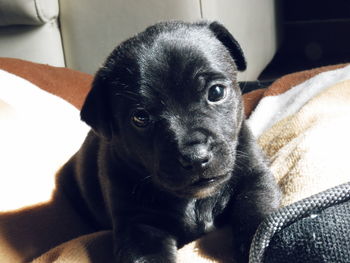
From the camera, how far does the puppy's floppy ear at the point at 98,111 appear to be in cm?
146

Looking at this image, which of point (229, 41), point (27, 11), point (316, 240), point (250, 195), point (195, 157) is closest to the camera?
point (316, 240)

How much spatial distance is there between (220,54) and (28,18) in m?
1.74

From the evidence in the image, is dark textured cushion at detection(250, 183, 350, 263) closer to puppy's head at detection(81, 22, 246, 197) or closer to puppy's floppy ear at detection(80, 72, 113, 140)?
puppy's head at detection(81, 22, 246, 197)

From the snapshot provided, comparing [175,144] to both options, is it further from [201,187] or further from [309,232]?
[309,232]

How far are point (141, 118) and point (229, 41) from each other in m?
0.39

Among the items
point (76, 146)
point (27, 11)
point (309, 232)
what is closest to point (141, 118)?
point (309, 232)

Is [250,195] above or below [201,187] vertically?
below

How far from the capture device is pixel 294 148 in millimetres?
1629

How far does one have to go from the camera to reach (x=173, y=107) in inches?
50.9

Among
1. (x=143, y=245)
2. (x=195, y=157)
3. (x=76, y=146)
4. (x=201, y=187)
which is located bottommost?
(x=76, y=146)

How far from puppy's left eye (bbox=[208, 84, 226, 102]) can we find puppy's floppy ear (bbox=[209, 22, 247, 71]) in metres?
0.23

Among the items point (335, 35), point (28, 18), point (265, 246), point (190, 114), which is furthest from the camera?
point (335, 35)

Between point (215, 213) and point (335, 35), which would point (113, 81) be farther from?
point (335, 35)

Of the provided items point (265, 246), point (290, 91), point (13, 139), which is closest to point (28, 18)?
point (13, 139)
